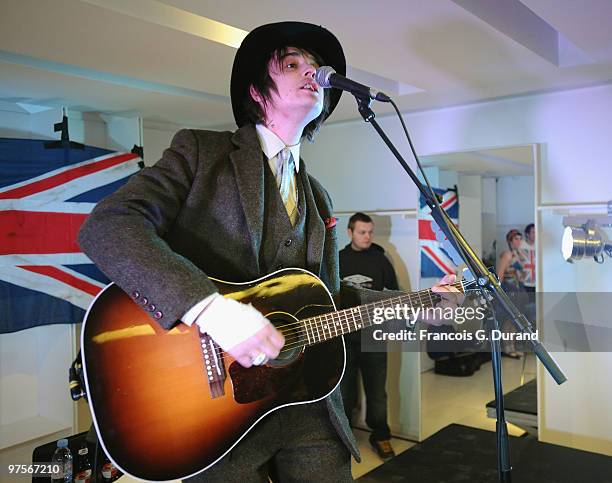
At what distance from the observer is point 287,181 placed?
1.37m

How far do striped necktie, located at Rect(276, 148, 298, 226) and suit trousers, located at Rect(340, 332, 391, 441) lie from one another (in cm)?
285

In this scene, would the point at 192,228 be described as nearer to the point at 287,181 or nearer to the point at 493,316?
the point at 287,181

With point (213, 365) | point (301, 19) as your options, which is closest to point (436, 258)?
point (301, 19)

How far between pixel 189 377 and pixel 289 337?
229mm

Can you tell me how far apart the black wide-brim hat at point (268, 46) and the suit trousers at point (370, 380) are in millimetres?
2859

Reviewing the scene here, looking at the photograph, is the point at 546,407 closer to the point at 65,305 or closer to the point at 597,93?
the point at 597,93

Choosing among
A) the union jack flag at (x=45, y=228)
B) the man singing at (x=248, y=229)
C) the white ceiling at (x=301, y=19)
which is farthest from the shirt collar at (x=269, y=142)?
the union jack flag at (x=45, y=228)

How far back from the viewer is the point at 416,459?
2631 mm

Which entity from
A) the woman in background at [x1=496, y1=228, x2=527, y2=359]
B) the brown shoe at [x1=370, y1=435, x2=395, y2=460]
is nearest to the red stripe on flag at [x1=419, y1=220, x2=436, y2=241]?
the woman in background at [x1=496, y1=228, x2=527, y2=359]

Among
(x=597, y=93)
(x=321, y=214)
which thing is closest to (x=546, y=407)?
(x=597, y=93)

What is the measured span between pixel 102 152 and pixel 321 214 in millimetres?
2831

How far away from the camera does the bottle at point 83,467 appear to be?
291 cm

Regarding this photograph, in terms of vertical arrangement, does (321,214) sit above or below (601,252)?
above

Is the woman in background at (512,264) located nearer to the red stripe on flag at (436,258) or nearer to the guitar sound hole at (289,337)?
the red stripe on flag at (436,258)
